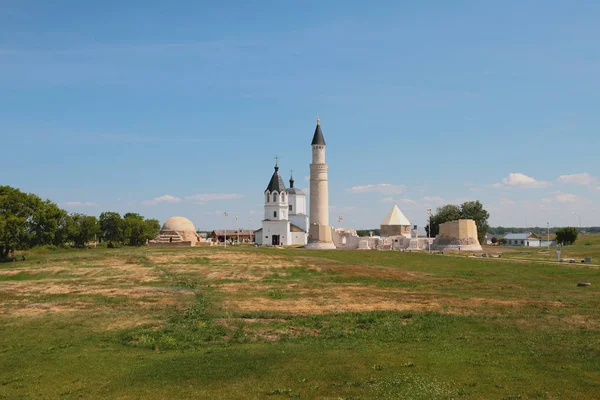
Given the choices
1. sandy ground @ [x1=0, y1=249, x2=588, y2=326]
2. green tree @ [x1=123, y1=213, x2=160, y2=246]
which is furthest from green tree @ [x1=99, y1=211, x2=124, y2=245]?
sandy ground @ [x1=0, y1=249, x2=588, y2=326]

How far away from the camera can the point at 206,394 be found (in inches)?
451

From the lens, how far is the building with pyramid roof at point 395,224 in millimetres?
90562

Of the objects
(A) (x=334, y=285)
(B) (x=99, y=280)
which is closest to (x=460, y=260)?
(A) (x=334, y=285)

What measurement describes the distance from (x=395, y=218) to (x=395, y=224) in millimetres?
1233

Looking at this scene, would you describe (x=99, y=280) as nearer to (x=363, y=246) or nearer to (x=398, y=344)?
(x=398, y=344)

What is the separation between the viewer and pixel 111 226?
95.5 meters

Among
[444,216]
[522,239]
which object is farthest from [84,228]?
[522,239]

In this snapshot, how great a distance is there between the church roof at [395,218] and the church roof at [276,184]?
20756 millimetres

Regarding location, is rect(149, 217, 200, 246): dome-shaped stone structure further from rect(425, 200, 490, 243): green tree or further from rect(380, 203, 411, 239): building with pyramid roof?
rect(425, 200, 490, 243): green tree

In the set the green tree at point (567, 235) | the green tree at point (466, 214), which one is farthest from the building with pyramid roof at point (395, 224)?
the green tree at point (567, 235)

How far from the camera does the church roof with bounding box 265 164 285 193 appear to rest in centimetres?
10112

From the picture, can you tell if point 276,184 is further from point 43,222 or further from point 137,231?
point 43,222

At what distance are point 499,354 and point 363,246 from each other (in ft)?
221

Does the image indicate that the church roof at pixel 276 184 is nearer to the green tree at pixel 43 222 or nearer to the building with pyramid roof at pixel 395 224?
the building with pyramid roof at pixel 395 224
